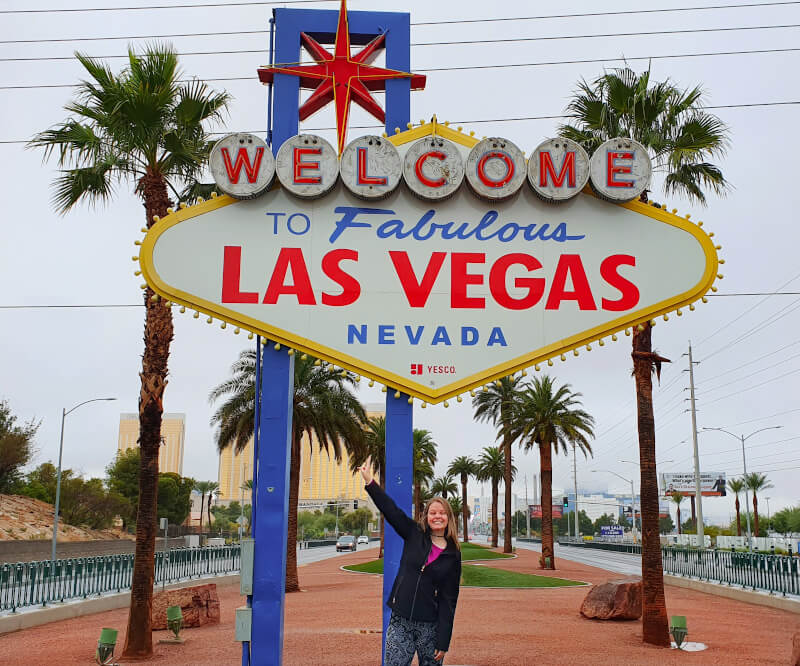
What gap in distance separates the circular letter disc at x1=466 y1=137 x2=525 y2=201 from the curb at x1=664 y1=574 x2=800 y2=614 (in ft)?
55.9

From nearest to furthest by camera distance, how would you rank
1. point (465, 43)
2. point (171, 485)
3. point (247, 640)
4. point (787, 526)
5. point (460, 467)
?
point (247, 640)
point (465, 43)
point (460, 467)
point (171, 485)
point (787, 526)

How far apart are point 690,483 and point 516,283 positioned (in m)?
107

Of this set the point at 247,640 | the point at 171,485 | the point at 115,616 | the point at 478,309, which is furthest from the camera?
the point at 171,485

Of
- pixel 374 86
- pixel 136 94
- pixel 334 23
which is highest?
pixel 136 94

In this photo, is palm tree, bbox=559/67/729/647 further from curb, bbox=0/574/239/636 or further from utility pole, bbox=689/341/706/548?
utility pole, bbox=689/341/706/548

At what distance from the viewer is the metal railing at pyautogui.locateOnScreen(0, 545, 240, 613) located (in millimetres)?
17281

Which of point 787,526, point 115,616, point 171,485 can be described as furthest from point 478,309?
point 787,526

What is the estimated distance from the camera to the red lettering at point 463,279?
349 inches

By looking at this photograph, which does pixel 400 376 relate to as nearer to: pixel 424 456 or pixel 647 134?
pixel 647 134

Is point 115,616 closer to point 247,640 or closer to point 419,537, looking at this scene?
point 247,640

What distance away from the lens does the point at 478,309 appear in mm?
8875

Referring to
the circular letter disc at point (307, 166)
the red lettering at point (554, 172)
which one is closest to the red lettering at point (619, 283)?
the red lettering at point (554, 172)

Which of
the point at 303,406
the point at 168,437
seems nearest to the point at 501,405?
the point at 303,406

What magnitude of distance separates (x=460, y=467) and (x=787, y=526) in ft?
244
